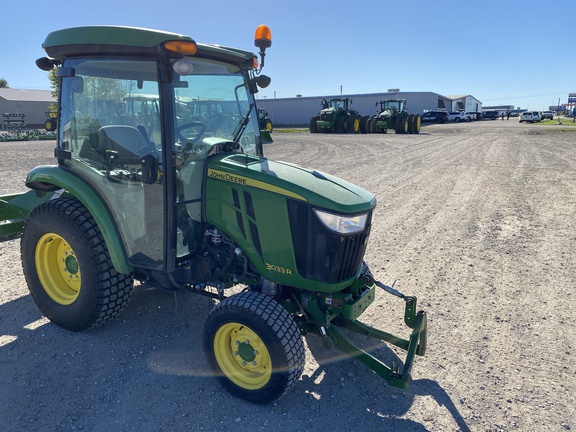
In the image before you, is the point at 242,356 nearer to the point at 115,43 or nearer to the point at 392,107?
the point at 115,43

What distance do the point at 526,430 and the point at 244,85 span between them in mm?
3182

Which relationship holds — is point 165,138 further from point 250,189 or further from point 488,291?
point 488,291

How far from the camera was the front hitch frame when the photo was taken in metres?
2.81

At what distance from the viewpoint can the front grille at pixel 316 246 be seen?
2.81m

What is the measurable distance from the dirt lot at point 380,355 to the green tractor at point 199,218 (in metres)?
0.25

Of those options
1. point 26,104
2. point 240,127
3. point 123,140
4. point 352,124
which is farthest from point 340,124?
point 26,104

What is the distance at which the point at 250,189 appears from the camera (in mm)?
2949

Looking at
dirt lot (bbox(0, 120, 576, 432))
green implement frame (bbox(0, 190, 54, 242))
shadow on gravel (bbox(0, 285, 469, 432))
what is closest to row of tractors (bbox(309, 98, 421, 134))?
dirt lot (bbox(0, 120, 576, 432))

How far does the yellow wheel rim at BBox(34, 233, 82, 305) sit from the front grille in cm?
206

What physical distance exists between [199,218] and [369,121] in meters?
27.6

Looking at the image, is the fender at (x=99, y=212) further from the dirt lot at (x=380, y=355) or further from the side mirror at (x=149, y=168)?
the dirt lot at (x=380, y=355)

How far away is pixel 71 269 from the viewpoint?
3730 millimetres

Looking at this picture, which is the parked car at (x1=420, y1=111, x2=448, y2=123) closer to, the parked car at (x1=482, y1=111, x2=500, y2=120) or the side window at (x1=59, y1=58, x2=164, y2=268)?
the parked car at (x1=482, y1=111, x2=500, y2=120)

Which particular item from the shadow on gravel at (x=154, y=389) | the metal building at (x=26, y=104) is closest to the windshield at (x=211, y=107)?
the shadow on gravel at (x=154, y=389)
